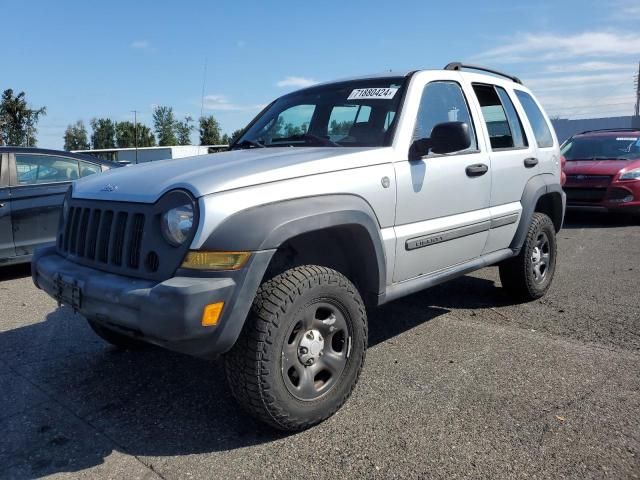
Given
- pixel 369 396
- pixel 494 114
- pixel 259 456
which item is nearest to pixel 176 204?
pixel 259 456

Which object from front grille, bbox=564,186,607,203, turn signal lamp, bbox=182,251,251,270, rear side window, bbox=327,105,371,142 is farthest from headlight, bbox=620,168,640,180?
turn signal lamp, bbox=182,251,251,270

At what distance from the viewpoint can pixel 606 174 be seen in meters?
9.52

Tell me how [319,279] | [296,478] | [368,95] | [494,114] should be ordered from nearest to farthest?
[296,478], [319,279], [368,95], [494,114]

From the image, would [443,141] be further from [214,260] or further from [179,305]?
[179,305]

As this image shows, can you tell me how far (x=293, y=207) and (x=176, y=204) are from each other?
57 cm

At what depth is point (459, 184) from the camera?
3840 mm


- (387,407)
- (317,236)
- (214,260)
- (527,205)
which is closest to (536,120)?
(527,205)

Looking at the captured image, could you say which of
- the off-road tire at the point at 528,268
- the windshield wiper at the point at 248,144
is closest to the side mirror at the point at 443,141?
the windshield wiper at the point at 248,144

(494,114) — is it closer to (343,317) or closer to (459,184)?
(459,184)

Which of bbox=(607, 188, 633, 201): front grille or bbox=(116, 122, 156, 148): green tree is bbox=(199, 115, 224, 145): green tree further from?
bbox=(607, 188, 633, 201): front grille

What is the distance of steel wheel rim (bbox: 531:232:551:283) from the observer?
5023 millimetres

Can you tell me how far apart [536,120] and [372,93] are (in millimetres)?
2139

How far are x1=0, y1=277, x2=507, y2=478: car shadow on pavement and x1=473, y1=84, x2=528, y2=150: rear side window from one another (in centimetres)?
161

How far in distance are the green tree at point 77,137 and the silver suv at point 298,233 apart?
85.6 metres
